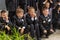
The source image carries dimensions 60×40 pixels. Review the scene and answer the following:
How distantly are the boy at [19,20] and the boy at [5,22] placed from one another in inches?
5.6

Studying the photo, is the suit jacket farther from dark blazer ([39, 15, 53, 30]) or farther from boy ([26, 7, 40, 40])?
dark blazer ([39, 15, 53, 30])

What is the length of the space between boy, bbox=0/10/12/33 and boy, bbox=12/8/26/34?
142mm

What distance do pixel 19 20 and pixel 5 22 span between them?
30cm

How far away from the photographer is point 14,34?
19.8 feet

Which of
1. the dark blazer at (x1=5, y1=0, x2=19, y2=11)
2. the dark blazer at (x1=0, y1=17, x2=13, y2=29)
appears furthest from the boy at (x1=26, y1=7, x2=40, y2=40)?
the dark blazer at (x1=0, y1=17, x2=13, y2=29)

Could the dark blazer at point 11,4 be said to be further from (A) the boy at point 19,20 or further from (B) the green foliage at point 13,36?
(B) the green foliage at point 13,36

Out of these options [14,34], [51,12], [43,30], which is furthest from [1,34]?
[51,12]

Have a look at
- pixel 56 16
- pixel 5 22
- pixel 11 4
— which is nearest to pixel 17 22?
pixel 5 22

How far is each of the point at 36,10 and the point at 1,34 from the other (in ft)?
3.94

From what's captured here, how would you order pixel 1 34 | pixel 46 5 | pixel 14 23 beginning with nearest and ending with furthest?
pixel 1 34 < pixel 14 23 < pixel 46 5

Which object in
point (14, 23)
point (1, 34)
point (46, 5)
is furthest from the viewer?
point (46, 5)

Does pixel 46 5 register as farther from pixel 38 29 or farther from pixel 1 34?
pixel 1 34

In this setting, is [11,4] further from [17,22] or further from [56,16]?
[56,16]

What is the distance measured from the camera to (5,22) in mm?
6281
